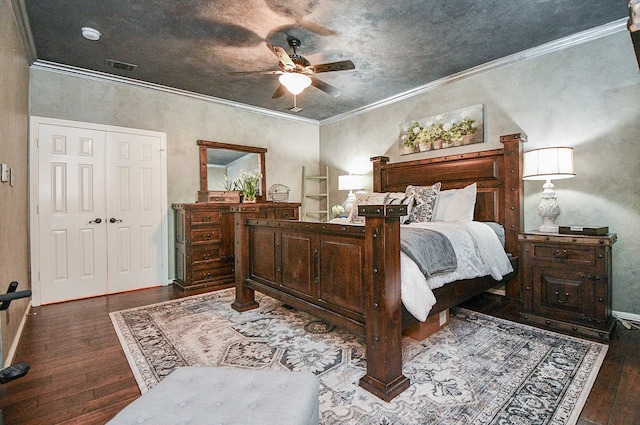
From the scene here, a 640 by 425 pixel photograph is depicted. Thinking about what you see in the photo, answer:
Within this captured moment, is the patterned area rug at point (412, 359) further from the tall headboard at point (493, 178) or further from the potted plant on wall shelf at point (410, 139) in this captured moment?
the potted plant on wall shelf at point (410, 139)

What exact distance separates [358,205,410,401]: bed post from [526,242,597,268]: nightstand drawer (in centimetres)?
174

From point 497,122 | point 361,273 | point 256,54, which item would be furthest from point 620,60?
point 256,54

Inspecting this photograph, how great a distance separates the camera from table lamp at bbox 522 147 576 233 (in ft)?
9.43

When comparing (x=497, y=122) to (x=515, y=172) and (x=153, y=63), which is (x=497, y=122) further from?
(x=153, y=63)

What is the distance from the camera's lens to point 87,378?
1.99m

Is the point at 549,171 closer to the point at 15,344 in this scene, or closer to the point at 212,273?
the point at 212,273

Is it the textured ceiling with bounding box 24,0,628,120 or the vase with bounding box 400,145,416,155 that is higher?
the textured ceiling with bounding box 24,0,628,120

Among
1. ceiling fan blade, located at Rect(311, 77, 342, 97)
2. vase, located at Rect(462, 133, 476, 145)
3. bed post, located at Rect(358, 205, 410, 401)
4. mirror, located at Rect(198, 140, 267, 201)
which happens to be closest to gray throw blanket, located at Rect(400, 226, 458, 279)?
bed post, located at Rect(358, 205, 410, 401)

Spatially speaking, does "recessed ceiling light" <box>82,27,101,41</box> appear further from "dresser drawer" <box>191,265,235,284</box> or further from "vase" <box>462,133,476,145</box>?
"vase" <box>462,133,476,145</box>

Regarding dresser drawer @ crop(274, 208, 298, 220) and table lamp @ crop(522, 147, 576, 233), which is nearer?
table lamp @ crop(522, 147, 576, 233)

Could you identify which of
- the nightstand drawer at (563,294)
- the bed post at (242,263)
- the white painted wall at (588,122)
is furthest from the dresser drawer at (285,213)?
the nightstand drawer at (563,294)

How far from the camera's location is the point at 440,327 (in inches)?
104

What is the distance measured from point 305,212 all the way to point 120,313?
3.47 metres

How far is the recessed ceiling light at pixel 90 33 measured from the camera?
2.90 m
